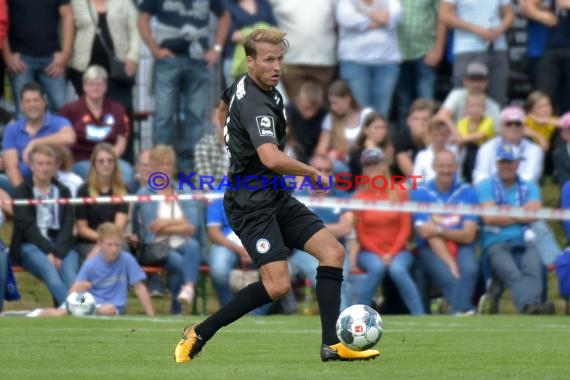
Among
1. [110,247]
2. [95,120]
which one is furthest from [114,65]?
[110,247]

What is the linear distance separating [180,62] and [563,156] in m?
4.61

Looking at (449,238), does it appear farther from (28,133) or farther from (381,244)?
(28,133)

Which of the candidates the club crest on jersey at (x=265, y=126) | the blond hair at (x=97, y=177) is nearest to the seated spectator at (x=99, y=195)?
the blond hair at (x=97, y=177)

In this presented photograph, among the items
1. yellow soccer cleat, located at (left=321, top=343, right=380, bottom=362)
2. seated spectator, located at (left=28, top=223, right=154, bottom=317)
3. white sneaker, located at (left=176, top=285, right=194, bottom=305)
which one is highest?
yellow soccer cleat, located at (left=321, top=343, right=380, bottom=362)

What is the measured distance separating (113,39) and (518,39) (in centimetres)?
535

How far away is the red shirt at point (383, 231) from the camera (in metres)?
15.6

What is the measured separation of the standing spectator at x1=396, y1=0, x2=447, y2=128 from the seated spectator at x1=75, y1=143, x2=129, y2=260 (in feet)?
13.5

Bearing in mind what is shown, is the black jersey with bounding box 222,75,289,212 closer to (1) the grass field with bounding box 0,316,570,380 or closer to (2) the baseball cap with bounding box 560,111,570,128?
(1) the grass field with bounding box 0,316,570,380

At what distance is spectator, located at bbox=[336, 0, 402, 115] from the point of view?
17719 mm

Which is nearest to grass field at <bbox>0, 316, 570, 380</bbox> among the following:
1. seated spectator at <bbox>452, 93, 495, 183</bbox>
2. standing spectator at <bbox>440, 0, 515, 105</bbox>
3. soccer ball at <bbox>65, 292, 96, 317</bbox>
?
soccer ball at <bbox>65, 292, 96, 317</bbox>

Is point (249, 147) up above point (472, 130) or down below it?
above

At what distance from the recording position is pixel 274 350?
1045cm

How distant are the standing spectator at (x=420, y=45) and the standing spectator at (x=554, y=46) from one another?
1144 mm

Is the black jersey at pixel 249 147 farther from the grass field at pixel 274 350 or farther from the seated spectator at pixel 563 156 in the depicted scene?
the seated spectator at pixel 563 156
